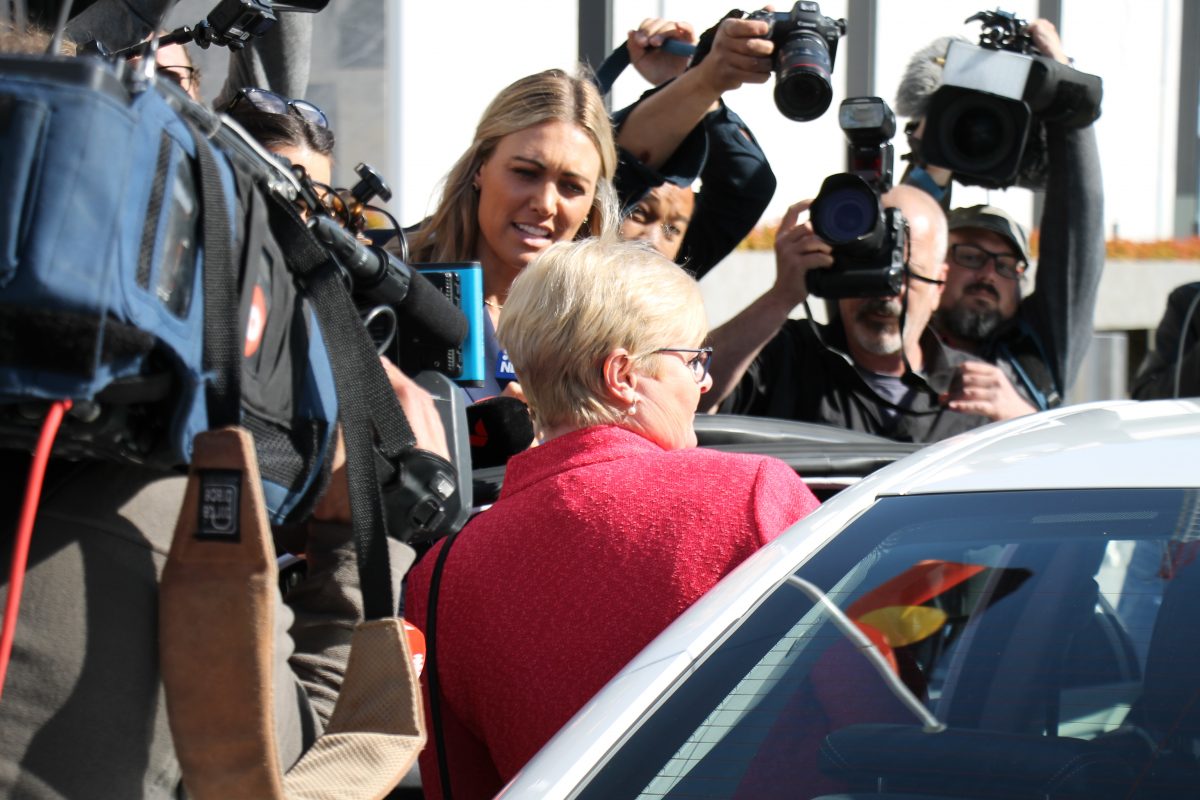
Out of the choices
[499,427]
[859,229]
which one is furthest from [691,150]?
[499,427]

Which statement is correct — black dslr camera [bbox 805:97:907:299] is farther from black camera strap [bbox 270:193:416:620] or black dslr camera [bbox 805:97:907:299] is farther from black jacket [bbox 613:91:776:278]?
black camera strap [bbox 270:193:416:620]

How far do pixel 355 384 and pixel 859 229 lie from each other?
230 cm

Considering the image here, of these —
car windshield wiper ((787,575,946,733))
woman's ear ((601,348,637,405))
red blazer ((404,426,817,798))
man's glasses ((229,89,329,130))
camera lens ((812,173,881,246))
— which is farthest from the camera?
camera lens ((812,173,881,246))

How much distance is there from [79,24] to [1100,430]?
1.46 m

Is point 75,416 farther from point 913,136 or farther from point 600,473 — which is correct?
point 913,136

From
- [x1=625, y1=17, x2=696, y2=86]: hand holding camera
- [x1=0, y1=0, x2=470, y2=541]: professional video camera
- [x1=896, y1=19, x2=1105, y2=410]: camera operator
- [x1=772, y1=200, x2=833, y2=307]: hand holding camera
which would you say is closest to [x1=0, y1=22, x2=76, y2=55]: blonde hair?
[x1=0, y1=0, x2=470, y2=541]: professional video camera

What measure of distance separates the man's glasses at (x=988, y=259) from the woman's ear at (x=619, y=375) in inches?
96.4

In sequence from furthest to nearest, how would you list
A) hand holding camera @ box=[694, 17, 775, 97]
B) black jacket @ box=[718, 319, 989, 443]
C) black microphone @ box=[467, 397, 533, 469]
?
1. black jacket @ box=[718, 319, 989, 443]
2. hand holding camera @ box=[694, 17, 775, 97]
3. black microphone @ box=[467, 397, 533, 469]

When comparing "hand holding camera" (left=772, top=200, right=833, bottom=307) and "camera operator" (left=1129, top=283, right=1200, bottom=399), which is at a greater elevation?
"hand holding camera" (left=772, top=200, right=833, bottom=307)

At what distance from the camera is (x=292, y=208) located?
150 centimetres

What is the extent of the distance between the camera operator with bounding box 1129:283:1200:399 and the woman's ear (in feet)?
9.04

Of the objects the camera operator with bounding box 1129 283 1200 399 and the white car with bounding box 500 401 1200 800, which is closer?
the white car with bounding box 500 401 1200 800

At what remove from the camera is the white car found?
136cm

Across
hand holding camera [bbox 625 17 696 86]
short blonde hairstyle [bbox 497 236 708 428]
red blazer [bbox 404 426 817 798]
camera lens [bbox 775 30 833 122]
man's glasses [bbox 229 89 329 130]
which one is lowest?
red blazer [bbox 404 426 817 798]
